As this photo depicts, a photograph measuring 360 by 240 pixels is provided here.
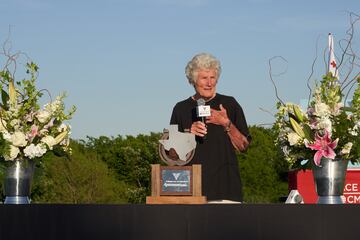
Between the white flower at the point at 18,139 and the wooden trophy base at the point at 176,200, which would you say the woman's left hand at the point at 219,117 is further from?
the white flower at the point at 18,139

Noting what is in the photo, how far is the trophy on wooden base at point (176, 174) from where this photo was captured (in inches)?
233

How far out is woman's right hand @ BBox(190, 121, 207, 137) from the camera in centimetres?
645

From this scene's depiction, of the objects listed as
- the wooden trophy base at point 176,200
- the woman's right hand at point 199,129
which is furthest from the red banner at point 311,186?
the wooden trophy base at point 176,200

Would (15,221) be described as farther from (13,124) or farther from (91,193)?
(91,193)

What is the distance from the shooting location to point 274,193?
140ft

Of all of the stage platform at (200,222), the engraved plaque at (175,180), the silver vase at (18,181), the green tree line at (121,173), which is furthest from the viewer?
the green tree line at (121,173)

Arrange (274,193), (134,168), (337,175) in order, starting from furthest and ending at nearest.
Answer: (134,168)
(274,193)
(337,175)

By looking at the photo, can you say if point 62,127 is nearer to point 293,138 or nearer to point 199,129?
→ point 199,129

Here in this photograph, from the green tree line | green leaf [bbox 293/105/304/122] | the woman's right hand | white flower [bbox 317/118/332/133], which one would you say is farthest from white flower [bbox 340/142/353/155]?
the green tree line

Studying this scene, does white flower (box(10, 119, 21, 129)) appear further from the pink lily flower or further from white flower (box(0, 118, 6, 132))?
the pink lily flower

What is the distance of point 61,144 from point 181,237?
1565mm

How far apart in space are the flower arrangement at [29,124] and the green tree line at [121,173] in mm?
27383

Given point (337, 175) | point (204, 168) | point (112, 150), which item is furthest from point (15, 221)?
point (112, 150)

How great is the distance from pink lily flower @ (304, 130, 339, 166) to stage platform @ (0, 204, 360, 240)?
1.66 feet
